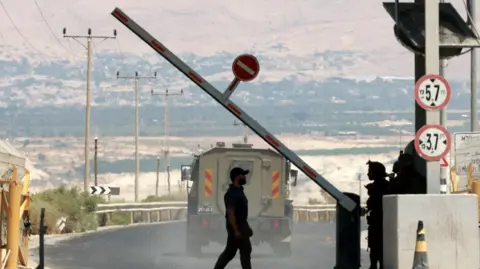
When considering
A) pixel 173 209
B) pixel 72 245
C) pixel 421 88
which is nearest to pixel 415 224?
pixel 421 88

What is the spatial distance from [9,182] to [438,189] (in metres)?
6.50

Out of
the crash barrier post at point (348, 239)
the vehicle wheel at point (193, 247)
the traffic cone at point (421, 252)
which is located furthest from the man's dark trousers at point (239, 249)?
the vehicle wheel at point (193, 247)

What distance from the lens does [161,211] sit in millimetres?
69500

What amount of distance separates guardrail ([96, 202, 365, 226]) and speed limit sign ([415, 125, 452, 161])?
3790 centimetres

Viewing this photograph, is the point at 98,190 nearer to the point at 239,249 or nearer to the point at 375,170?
the point at 239,249

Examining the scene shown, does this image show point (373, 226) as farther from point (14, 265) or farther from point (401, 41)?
point (14, 265)

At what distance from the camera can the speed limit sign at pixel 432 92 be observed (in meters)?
18.8

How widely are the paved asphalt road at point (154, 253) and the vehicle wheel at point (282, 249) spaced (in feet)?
0.72

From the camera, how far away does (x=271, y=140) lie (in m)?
20.8

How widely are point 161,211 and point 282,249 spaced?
37.7 meters

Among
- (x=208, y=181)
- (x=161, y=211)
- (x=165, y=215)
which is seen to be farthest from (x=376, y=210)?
(x=165, y=215)

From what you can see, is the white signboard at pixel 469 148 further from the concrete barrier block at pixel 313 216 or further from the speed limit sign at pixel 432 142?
the concrete barrier block at pixel 313 216

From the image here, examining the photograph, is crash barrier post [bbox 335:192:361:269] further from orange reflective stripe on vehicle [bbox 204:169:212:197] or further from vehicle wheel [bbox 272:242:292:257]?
orange reflective stripe on vehicle [bbox 204:169:212:197]

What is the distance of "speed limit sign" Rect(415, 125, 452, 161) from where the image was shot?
1888 cm
